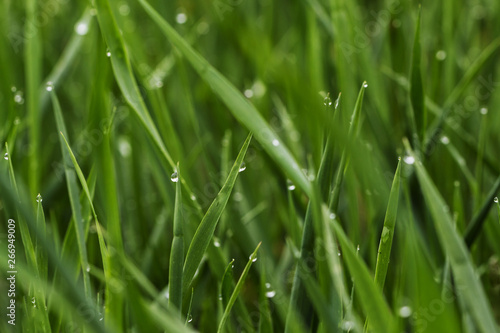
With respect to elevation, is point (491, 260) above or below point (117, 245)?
above

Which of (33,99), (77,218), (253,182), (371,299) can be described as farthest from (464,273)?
(33,99)

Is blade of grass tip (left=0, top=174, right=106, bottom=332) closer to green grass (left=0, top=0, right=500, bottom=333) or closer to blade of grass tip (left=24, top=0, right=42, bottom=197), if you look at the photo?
green grass (left=0, top=0, right=500, bottom=333)

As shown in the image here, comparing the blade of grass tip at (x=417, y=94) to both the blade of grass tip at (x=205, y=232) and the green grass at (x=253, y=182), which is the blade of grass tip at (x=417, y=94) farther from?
the blade of grass tip at (x=205, y=232)

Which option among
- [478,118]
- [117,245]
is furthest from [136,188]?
[478,118]

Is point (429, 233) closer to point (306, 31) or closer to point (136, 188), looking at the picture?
point (136, 188)

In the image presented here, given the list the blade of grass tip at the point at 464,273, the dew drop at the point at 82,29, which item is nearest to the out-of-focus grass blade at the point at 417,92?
the blade of grass tip at the point at 464,273

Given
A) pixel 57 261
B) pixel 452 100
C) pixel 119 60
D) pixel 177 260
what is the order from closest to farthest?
1. pixel 57 261
2. pixel 177 260
3. pixel 119 60
4. pixel 452 100

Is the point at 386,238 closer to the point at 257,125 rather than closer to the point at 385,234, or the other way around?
the point at 385,234

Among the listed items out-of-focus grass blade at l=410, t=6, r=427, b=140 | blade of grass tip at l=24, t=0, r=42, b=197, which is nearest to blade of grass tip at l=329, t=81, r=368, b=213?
out-of-focus grass blade at l=410, t=6, r=427, b=140
